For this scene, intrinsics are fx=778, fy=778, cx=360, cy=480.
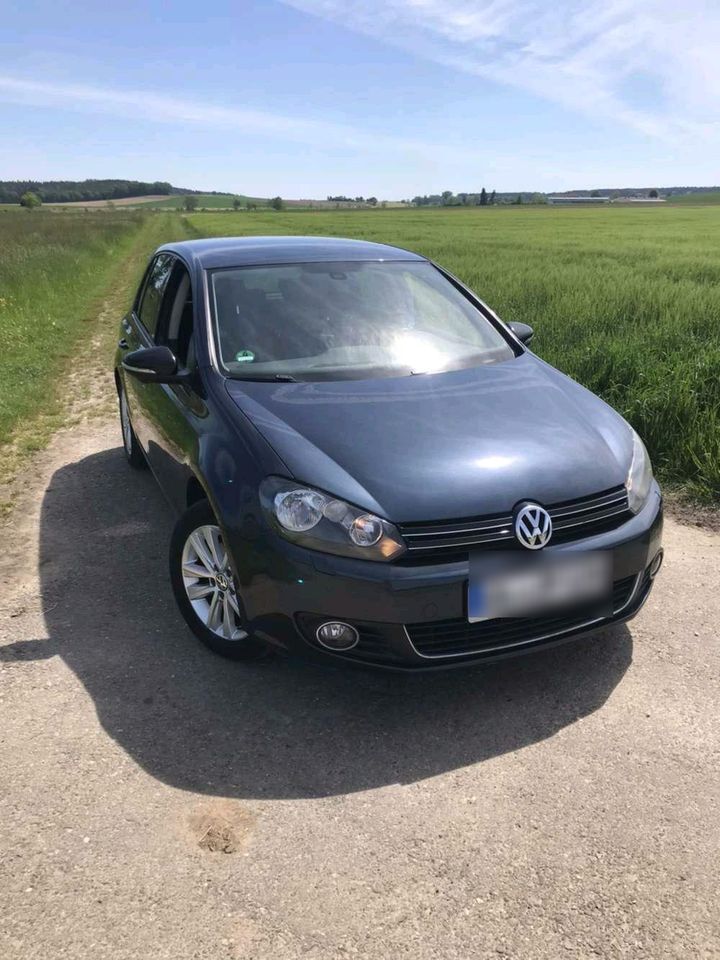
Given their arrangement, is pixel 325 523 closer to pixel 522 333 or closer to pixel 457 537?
pixel 457 537

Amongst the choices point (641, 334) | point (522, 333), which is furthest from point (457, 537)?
point (641, 334)

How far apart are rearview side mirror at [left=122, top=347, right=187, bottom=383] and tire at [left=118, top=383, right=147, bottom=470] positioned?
1.65m

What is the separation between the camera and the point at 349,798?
2379mm

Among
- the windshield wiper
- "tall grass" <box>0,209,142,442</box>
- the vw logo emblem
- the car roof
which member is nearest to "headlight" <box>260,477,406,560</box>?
the vw logo emblem

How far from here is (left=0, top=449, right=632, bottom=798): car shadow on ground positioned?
99.1 inches

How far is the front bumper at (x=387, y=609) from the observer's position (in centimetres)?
249

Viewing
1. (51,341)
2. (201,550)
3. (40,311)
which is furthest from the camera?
(40,311)

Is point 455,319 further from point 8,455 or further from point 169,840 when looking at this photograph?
point 8,455

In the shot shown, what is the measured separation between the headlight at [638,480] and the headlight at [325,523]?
0.98m

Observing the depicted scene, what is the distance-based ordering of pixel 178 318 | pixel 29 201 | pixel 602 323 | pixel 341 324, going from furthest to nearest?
pixel 29 201 → pixel 602 323 → pixel 178 318 → pixel 341 324

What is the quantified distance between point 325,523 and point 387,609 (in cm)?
35

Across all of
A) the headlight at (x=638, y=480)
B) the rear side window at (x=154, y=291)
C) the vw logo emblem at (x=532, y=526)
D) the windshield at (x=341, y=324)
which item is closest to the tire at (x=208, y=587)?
the windshield at (x=341, y=324)

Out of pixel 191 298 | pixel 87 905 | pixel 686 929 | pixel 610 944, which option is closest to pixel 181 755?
pixel 87 905

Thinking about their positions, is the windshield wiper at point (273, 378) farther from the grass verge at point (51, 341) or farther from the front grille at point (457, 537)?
the grass verge at point (51, 341)
